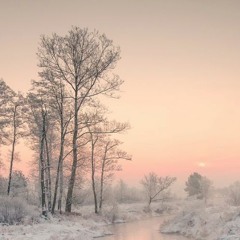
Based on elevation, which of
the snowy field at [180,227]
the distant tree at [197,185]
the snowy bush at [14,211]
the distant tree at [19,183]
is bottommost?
the snowy field at [180,227]

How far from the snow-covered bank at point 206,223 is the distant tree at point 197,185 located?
172 feet

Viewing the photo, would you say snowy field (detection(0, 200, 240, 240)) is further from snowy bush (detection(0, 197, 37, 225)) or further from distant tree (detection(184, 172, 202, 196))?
distant tree (detection(184, 172, 202, 196))

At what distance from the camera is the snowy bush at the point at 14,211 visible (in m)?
22.6

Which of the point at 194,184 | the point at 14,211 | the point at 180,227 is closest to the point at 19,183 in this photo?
the point at 14,211

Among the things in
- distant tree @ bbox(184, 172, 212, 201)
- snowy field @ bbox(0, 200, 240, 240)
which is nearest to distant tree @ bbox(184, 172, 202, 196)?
distant tree @ bbox(184, 172, 212, 201)

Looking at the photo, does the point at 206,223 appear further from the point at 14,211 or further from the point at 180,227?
the point at 14,211

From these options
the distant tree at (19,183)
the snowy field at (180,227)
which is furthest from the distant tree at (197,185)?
the snowy field at (180,227)

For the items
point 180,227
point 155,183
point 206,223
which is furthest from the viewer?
point 155,183

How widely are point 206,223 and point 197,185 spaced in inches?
2348

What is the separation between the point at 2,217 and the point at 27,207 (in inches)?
98.1

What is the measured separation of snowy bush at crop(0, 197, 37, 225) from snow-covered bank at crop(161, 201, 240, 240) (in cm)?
911

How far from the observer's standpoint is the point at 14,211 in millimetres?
23359

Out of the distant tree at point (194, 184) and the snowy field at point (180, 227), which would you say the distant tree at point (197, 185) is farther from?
the snowy field at point (180, 227)

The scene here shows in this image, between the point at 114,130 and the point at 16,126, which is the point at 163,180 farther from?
the point at 114,130
